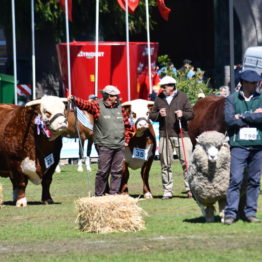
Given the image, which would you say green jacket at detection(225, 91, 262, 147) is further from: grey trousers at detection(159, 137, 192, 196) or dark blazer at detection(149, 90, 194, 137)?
grey trousers at detection(159, 137, 192, 196)

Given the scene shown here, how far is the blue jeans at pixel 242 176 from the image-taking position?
14.5 metres

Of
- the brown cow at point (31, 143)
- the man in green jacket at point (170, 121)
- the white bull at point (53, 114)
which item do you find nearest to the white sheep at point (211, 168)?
the white bull at point (53, 114)

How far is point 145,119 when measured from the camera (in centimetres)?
1977

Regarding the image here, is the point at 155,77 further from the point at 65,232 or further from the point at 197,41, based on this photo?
the point at 65,232

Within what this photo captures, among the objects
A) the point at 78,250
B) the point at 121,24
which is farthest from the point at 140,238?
the point at 121,24

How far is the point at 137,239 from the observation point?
13812mm

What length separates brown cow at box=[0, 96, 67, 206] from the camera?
19.1 m

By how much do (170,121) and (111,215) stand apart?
5.70 meters

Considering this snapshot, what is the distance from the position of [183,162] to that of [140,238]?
6388mm

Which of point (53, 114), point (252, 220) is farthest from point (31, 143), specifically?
point (252, 220)

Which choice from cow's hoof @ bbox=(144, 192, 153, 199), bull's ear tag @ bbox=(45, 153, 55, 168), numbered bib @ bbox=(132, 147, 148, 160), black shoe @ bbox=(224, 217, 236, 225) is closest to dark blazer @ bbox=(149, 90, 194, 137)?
numbered bib @ bbox=(132, 147, 148, 160)

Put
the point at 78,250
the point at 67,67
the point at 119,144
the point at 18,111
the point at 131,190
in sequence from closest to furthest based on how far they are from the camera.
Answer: the point at 78,250, the point at 119,144, the point at 18,111, the point at 131,190, the point at 67,67

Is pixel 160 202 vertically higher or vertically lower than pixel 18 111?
lower

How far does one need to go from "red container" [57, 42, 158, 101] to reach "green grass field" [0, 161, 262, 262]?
1593 cm
